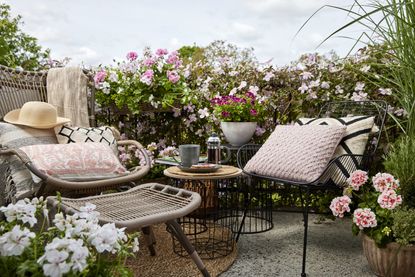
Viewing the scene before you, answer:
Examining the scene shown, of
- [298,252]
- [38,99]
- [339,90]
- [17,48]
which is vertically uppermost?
[17,48]

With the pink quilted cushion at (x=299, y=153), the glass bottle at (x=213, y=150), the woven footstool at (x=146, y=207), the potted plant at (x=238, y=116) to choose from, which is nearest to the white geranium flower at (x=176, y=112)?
the potted plant at (x=238, y=116)

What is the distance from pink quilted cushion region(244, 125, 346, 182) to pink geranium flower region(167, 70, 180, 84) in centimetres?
111

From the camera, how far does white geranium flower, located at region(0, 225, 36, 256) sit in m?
0.91

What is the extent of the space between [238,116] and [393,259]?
4.77ft

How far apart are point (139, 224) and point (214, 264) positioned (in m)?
0.78

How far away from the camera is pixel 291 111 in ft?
11.4

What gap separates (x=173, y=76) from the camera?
11.3ft

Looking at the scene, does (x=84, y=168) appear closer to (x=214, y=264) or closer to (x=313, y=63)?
(x=214, y=264)

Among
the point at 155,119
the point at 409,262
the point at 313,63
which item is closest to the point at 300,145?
the point at 409,262

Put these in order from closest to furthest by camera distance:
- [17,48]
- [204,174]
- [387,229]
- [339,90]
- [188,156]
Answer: [387,229], [204,174], [188,156], [339,90], [17,48]

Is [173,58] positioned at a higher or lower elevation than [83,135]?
higher

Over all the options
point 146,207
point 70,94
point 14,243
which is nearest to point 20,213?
point 14,243

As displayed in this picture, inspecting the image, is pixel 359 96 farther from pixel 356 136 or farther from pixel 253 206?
pixel 253 206

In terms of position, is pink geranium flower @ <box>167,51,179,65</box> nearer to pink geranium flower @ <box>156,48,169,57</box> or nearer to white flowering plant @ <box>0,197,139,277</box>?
pink geranium flower @ <box>156,48,169,57</box>
